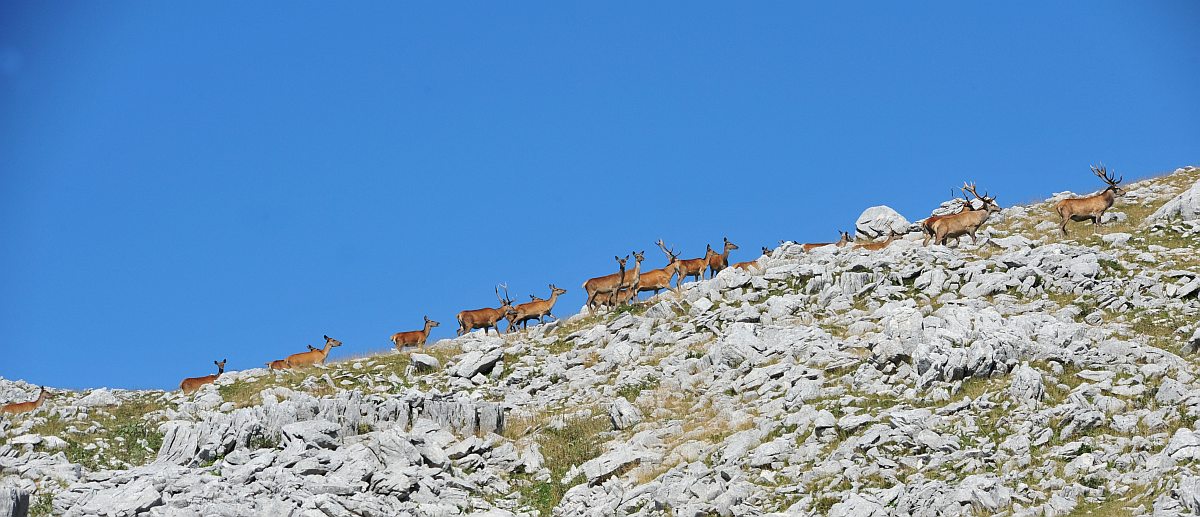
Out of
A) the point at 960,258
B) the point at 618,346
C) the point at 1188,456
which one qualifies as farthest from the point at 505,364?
the point at 1188,456

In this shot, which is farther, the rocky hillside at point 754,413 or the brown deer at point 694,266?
the brown deer at point 694,266

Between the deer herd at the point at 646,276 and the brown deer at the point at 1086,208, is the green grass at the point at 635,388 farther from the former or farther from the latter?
the brown deer at the point at 1086,208

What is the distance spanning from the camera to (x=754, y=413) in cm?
2356

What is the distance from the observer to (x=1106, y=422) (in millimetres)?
19906

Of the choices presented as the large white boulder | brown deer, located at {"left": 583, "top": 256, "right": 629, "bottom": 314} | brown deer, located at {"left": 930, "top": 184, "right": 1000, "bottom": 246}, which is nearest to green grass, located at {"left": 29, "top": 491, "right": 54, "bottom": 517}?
brown deer, located at {"left": 583, "top": 256, "right": 629, "bottom": 314}

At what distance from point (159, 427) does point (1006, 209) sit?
27206 millimetres

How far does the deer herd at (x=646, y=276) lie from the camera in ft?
111

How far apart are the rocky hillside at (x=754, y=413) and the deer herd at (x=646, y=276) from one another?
150cm

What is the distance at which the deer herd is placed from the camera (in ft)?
111

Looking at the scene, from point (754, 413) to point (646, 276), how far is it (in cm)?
1209

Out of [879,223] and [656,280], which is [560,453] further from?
[879,223]

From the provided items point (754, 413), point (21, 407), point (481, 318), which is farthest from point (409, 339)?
point (754, 413)

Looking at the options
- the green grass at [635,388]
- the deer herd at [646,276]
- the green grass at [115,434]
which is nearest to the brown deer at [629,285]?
the deer herd at [646,276]

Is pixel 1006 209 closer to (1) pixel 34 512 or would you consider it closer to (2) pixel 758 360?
(2) pixel 758 360
